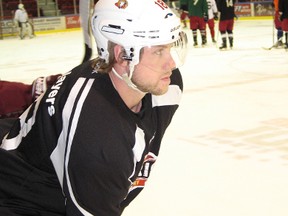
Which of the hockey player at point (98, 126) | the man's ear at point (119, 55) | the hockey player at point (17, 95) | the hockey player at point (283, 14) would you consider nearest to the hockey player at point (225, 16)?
the hockey player at point (283, 14)

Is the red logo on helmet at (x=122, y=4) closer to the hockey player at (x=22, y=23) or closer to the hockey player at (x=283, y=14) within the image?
the hockey player at (x=283, y=14)

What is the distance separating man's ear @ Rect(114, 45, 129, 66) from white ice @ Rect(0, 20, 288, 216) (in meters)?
1.11

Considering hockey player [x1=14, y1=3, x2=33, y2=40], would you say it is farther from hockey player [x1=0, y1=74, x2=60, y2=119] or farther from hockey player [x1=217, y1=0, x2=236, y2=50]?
hockey player [x1=0, y1=74, x2=60, y2=119]

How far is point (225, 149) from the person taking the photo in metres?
3.33

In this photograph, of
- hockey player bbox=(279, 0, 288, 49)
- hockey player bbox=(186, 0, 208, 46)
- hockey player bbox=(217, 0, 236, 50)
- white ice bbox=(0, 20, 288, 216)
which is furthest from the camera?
hockey player bbox=(186, 0, 208, 46)

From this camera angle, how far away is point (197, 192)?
264 centimetres

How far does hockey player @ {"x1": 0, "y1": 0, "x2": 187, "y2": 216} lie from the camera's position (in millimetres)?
1317

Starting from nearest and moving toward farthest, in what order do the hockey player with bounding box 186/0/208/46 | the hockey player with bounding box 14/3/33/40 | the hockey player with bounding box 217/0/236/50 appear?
1. the hockey player with bounding box 217/0/236/50
2. the hockey player with bounding box 186/0/208/46
3. the hockey player with bounding box 14/3/33/40

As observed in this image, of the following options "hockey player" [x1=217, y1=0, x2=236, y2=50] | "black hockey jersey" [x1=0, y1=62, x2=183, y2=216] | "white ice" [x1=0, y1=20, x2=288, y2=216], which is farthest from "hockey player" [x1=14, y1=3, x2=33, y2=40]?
"black hockey jersey" [x1=0, y1=62, x2=183, y2=216]

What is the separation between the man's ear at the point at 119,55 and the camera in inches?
56.3

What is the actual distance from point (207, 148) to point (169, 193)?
0.74 metres

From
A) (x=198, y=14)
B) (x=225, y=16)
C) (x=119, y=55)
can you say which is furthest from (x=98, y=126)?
(x=198, y=14)

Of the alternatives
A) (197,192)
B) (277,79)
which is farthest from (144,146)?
(277,79)

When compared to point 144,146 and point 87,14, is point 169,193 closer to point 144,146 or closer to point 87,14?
point 87,14
